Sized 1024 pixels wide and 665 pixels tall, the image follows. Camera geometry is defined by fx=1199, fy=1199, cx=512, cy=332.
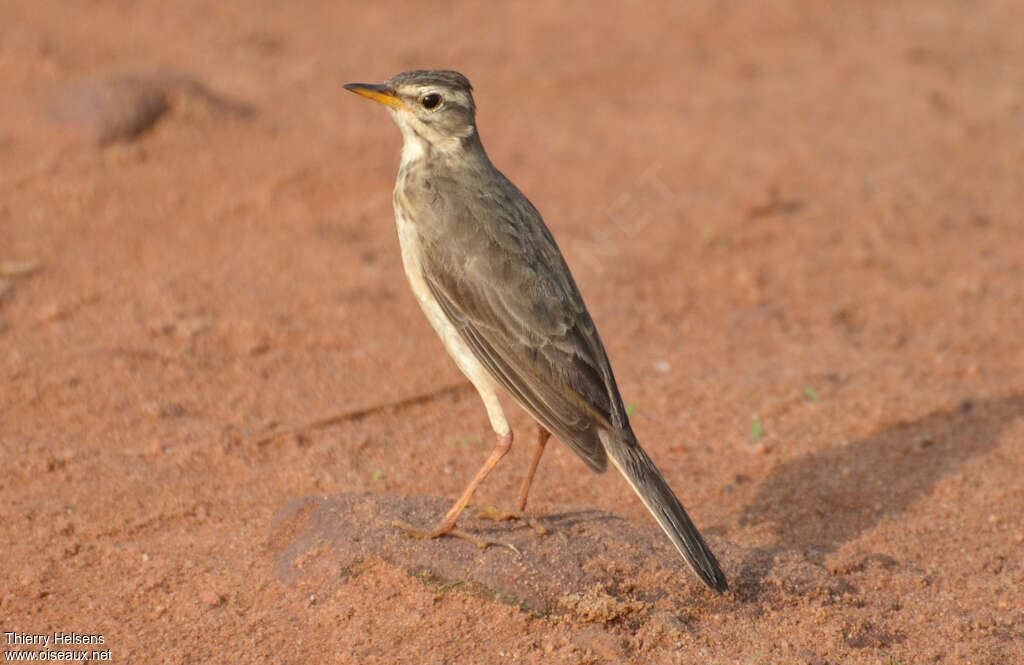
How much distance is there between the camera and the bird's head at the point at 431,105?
641cm

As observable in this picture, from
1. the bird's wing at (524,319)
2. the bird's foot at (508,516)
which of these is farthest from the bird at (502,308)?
the bird's foot at (508,516)

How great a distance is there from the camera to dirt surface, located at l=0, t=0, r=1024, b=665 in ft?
17.7

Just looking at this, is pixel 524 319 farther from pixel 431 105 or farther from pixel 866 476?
pixel 866 476

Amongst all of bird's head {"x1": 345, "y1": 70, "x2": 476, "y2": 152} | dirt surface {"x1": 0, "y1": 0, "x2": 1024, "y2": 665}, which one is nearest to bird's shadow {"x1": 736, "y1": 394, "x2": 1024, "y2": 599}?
dirt surface {"x1": 0, "y1": 0, "x2": 1024, "y2": 665}

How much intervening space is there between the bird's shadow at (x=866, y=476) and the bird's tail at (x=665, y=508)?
2.67ft

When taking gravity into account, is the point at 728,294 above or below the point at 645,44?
below

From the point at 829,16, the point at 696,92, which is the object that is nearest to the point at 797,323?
the point at 696,92

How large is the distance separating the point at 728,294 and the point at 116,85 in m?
5.64

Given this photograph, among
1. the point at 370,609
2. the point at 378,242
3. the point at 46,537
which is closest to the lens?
the point at 370,609

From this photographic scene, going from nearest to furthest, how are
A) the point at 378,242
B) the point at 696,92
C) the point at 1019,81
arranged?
the point at 378,242, the point at 696,92, the point at 1019,81

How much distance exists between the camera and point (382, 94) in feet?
21.1

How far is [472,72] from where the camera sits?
12859 mm

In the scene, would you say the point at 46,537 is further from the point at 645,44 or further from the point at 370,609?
the point at 645,44

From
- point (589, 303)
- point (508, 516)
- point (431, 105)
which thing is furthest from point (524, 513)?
point (589, 303)
